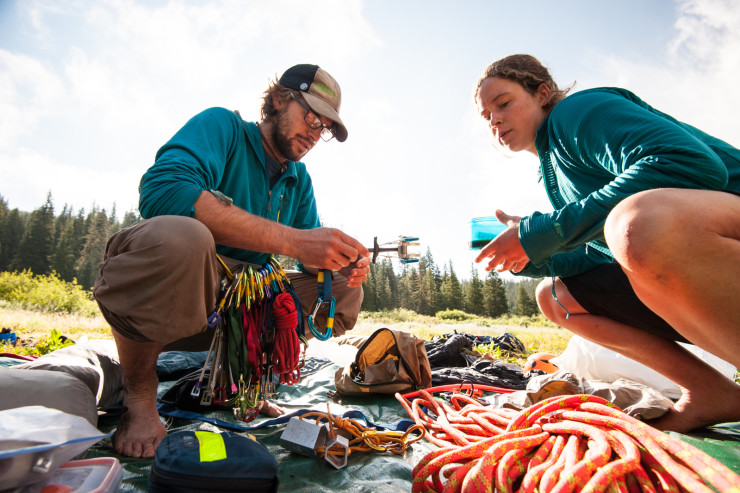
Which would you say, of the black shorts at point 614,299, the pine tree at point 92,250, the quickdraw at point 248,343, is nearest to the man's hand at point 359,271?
the quickdraw at point 248,343

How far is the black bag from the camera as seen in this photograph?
1.10 meters

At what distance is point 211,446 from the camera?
120 cm

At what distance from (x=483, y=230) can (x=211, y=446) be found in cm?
207

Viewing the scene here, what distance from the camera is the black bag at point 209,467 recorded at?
1.10 m

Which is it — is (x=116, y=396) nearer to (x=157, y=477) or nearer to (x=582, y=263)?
(x=157, y=477)

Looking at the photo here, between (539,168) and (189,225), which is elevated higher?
(539,168)

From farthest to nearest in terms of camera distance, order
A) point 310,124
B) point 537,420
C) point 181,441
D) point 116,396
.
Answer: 1. point 310,124
2. point 116,396
3. point 537,420
4. point 181,441

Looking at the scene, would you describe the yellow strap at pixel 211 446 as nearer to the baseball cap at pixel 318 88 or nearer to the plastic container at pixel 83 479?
the plastic container at pixel 83 479

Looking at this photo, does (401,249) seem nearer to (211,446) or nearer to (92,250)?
(211,446)

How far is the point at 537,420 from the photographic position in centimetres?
154

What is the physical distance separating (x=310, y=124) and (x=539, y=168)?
5.86ft

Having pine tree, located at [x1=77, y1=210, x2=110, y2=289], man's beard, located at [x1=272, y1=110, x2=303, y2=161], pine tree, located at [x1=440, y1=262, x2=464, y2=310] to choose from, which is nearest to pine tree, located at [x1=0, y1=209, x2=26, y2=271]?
pine tree, located at [x1=77, y1=210, x2=110, y2=289]

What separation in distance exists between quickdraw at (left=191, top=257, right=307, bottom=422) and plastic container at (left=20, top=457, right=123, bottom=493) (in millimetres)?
953

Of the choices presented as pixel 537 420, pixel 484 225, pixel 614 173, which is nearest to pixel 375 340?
pixel 484 225
